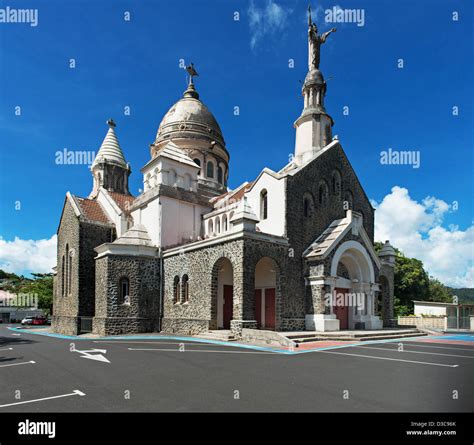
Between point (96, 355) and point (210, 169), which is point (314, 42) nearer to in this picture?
point (210, 169)

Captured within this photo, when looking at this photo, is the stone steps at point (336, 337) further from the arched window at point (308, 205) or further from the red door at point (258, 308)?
the arched window at point (308, 205)

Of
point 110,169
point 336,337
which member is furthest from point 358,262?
point 110,169

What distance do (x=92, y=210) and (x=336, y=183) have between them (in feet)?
59.0

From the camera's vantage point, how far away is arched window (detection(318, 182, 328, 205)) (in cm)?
2505

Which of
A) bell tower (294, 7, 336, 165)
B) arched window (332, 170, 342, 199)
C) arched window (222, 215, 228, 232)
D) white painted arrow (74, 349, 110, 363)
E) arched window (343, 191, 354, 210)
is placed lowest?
white painted arrow (74, 349, 110, 363)

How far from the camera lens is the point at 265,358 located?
12867 mm

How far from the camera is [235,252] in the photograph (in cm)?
1942

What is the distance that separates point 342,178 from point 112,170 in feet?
72.2

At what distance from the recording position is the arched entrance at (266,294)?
22375 mm

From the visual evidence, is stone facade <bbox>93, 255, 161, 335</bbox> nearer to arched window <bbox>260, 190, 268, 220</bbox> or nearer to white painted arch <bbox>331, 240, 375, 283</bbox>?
arched window <bbox>260, 190, 268, 220</bbox>

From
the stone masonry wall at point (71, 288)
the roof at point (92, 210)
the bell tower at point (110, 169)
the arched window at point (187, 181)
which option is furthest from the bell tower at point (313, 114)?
the bell tower at point (110, 169)

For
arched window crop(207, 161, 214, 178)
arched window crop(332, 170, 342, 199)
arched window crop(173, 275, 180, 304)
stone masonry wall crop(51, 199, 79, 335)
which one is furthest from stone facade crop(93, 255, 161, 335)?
arched window crop(332, 170, 342, 199)

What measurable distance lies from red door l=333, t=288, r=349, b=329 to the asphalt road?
9315 millimetres

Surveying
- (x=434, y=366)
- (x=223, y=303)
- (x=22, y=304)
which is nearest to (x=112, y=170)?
(x=223, y=303)
